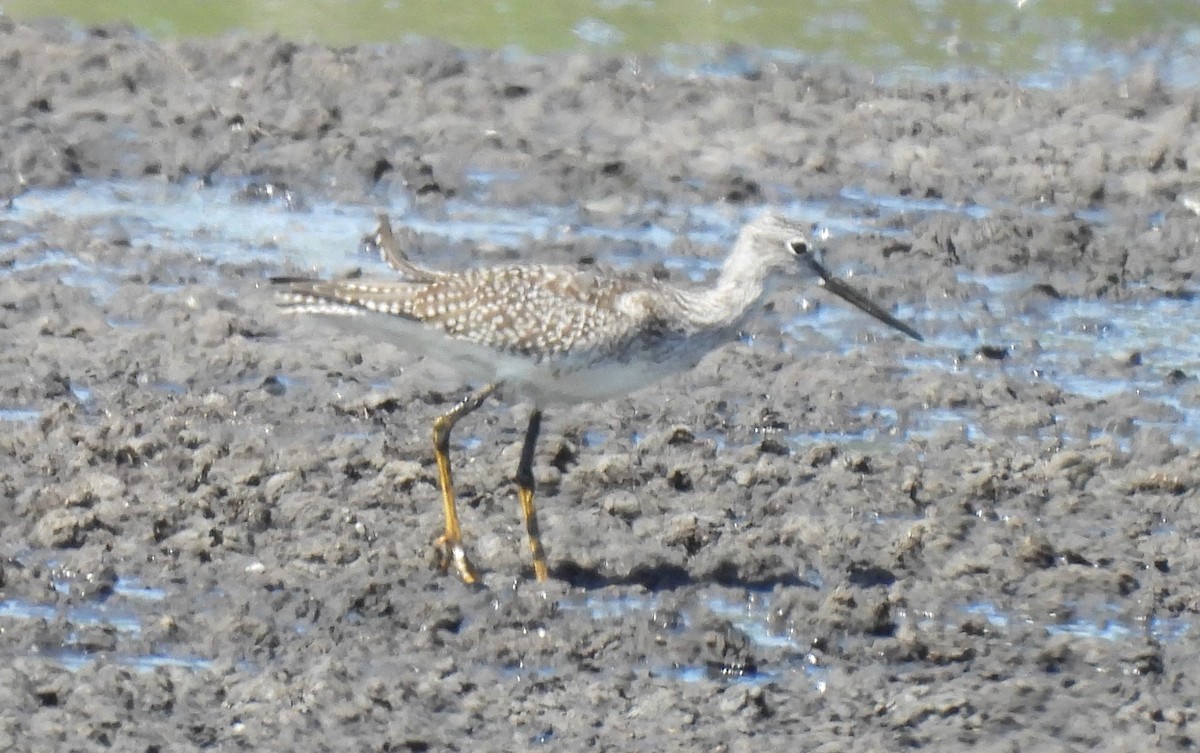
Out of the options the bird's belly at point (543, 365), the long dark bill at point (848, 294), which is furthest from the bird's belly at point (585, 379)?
the long dark bill at point (848, 294)

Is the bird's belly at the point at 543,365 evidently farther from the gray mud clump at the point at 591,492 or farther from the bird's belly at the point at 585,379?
the gray mud clump at the point at 591,492

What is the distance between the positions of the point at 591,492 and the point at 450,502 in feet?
3.38

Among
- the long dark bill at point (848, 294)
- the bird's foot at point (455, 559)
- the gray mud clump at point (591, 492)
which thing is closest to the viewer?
the gray mud clump at point (591, 492)

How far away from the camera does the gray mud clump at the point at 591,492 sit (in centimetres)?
773

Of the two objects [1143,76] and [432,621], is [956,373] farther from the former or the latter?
[1143,76]

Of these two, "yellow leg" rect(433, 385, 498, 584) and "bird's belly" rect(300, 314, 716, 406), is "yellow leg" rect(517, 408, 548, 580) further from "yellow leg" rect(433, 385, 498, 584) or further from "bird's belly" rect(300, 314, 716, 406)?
"yellow leg" rect(433, 385, 498, 584)

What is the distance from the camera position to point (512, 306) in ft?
30.2

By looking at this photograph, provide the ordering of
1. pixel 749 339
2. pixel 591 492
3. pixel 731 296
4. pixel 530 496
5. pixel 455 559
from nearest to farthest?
pixel 455 559 → pixel 530 496 → pixel 731 296 → pixel 591 492 → pixel 749 339

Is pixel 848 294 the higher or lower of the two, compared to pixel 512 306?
higher

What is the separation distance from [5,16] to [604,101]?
17.7 ft

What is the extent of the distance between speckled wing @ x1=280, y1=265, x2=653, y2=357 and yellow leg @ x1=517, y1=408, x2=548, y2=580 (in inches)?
18.0

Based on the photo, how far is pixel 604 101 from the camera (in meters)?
17.1

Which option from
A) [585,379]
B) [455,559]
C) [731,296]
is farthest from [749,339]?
[455,559]

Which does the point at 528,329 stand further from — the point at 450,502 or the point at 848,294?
the point at 848,294
